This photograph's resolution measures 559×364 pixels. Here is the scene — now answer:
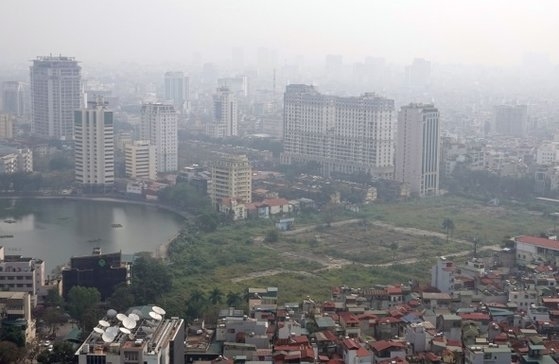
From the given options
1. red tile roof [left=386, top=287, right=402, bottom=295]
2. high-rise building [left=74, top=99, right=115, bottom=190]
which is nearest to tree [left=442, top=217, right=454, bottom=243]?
red tile roof [left=386, top=287, right=402, bottom=295]

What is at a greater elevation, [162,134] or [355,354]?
[162,134]

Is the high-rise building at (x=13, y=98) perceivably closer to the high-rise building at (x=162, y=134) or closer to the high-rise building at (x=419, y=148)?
the high-rise building at (x=162, y=134)

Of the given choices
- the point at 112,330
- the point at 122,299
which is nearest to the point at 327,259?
the point at 122,299

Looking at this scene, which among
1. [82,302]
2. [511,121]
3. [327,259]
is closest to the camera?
[82,302]

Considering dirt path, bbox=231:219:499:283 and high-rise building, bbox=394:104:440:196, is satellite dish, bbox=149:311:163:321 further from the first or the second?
high-rise building, bbox=394:104:440:196

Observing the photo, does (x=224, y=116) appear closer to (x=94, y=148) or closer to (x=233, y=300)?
(x=94, y=148)

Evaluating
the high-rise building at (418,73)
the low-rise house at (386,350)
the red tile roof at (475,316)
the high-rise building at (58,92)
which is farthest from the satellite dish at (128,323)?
the high-rise building at (418,73)
